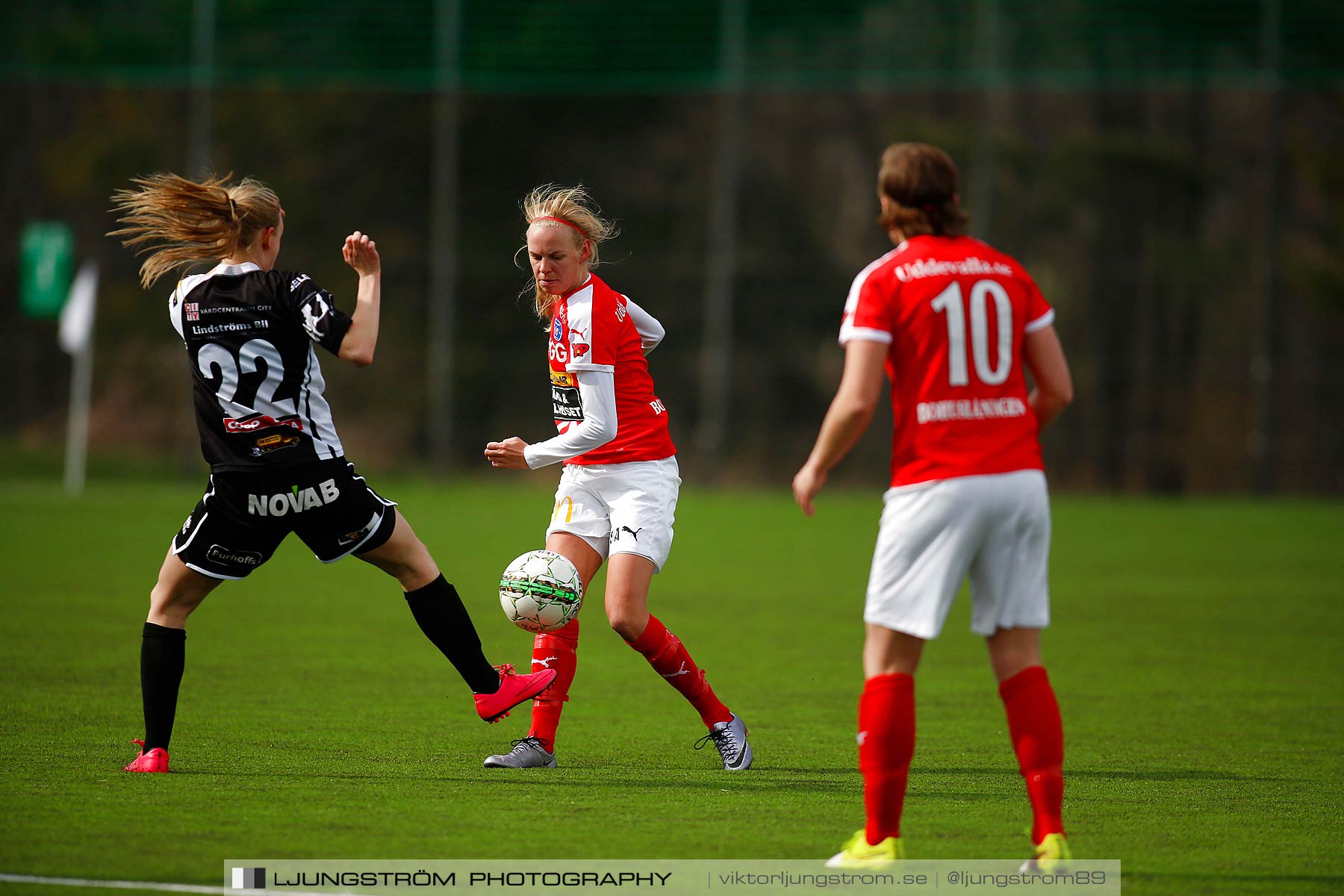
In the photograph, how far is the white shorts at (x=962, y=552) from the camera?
12.9 feet

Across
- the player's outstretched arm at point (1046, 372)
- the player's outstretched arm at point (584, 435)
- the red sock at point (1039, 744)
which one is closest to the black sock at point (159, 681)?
the player's outstretched arm at point (584, 435)

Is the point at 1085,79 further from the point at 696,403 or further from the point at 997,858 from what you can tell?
the point at 997,858

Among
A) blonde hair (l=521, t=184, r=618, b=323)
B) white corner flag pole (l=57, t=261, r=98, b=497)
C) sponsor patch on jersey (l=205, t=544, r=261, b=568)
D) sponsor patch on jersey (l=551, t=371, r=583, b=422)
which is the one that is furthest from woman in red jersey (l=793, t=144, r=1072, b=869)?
white corner flag pole (l=57, t=261, r=98, b=497)

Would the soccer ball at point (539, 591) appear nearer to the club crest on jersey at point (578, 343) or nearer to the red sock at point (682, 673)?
the red sock at point (682, 673)

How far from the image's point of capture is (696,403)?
22.0m

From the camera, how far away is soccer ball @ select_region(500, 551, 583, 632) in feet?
17.6

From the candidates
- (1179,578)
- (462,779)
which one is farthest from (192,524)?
(1179,578)

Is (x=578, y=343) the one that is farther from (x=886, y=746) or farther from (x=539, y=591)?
(x=886, y=746)

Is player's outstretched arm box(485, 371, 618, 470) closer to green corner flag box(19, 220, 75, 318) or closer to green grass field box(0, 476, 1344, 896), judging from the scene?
green grass field box(0, 476, 1344, 896)

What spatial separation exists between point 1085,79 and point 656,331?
58.3ft

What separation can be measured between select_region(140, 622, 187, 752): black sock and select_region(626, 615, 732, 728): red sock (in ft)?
5.17

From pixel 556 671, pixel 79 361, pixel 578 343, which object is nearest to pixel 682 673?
pixel 556 671

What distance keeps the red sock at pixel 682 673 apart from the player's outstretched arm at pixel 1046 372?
74.1 inches

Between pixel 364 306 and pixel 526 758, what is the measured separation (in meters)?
1.67
